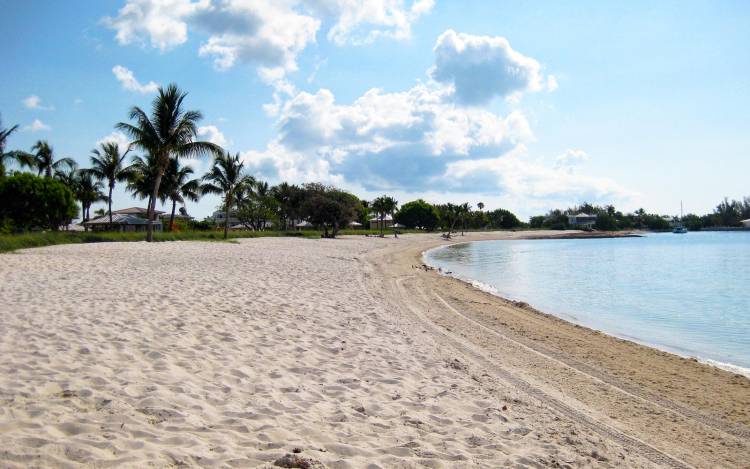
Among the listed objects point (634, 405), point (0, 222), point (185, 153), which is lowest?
point (634, 405)

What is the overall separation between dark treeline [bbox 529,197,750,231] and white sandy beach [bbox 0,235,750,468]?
147 meters

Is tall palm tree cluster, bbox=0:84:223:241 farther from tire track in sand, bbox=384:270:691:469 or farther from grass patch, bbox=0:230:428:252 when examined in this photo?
tire track in sand, bbox=384:270:691:469

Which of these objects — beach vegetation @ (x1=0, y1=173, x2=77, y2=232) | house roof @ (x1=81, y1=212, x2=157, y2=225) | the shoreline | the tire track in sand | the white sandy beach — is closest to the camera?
the white sandy beach

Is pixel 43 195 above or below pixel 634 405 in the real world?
above

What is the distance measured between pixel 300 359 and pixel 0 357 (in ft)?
10.7

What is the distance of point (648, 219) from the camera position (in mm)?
155250

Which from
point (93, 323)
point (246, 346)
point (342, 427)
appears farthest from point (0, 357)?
point (342, 427)

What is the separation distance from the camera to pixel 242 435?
3.87 meters

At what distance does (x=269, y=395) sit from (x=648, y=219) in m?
174

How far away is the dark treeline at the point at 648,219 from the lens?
143 meters

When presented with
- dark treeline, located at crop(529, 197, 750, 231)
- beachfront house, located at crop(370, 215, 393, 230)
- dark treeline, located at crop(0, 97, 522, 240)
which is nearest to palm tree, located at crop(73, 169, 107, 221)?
dark treeline, located at crop(0, 97, 522, 240)

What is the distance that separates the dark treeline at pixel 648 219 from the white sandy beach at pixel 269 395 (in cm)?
14696

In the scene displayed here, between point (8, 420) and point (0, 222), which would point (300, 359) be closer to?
point (8, 420)

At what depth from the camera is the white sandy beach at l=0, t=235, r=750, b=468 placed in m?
3.65
